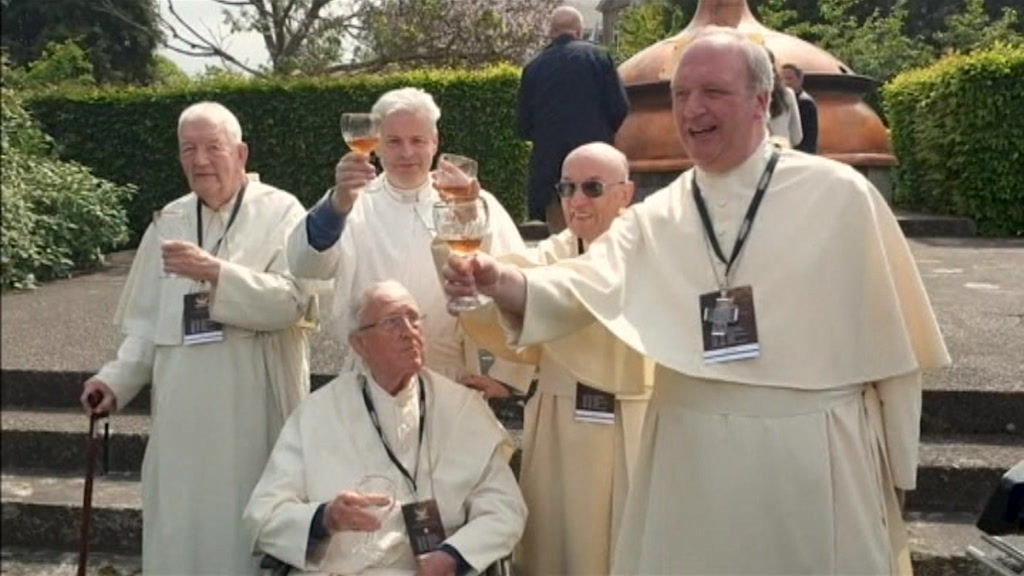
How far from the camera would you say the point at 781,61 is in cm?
1320

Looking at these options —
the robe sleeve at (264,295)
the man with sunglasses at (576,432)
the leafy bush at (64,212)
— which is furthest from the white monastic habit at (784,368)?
the leafy bush at (64,212)

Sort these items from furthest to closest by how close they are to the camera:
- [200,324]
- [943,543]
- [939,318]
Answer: [939,318] → [943,543] → [200,324]

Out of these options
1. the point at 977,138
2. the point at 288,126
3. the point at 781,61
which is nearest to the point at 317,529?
the point at 288,126

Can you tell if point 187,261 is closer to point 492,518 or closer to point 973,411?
point 492,518

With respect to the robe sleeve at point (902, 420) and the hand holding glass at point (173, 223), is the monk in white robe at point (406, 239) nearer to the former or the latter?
the hand holding glass at point (173, 223)

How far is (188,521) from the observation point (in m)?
4.04

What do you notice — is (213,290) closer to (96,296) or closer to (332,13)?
(96,296)

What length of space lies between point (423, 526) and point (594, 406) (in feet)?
2.08

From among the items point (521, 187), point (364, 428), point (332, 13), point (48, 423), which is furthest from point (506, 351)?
point (521, 187)

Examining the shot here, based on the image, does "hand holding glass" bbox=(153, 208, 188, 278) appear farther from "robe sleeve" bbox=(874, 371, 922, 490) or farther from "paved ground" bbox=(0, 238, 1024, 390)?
"robe sleeve" bbox=(874, 371, 922, 490)

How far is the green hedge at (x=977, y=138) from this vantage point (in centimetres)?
1309

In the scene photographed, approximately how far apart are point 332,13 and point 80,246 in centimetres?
314

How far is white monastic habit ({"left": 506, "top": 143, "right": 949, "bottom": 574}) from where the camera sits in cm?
308

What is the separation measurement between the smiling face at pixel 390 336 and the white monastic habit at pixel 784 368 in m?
0.64
